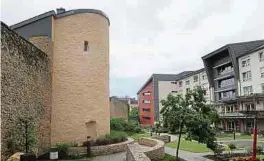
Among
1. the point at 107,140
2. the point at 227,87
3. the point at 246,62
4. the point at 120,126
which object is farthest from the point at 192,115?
the point at 227,87

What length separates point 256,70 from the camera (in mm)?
45312

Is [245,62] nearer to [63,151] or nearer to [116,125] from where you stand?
[116,125]

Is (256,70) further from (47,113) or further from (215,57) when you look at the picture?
(47,113)

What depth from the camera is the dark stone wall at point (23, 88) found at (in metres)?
12.5

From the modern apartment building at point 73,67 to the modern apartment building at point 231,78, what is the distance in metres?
31.8

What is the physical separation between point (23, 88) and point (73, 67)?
230 inches

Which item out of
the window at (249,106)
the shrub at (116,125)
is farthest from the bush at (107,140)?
the window at (249,106)

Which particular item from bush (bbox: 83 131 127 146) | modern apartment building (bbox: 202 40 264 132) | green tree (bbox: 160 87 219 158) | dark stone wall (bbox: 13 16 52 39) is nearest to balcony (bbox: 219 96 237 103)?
modern apartment building (bbox: 202 40 264 132)

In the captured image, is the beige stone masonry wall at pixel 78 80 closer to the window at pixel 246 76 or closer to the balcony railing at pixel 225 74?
the window at pixel 246 76

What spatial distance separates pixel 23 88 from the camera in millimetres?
14422

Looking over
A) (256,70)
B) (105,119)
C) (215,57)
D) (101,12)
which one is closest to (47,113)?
(105,119)

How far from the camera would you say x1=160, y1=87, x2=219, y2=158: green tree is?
1638 cm

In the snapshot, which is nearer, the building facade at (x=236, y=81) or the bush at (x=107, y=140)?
the bush at (x=107, y=140)

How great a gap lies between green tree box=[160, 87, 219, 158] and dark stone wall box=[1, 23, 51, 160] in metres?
7.29
